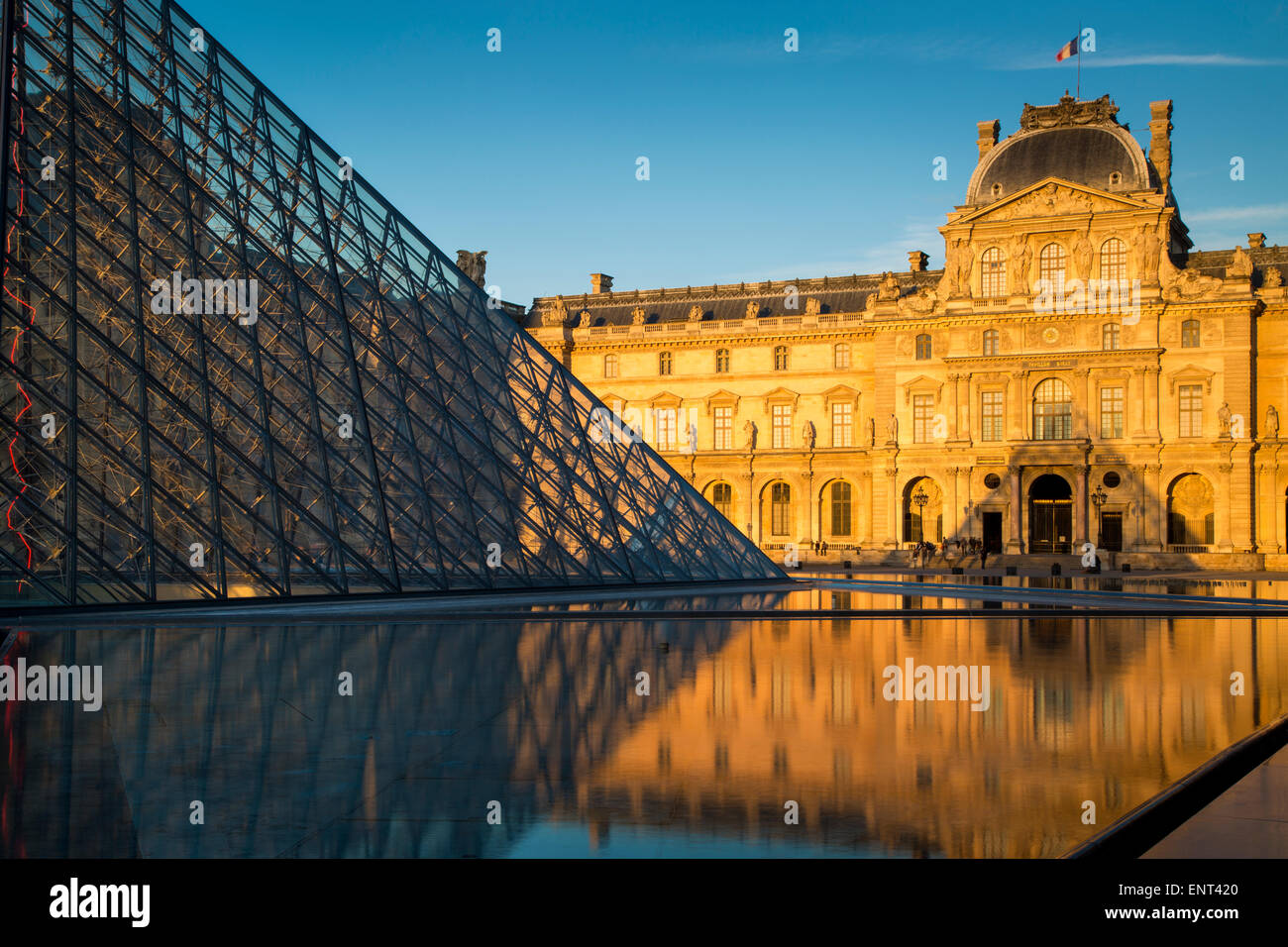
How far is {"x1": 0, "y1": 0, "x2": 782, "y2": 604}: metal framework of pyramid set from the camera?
821 inches

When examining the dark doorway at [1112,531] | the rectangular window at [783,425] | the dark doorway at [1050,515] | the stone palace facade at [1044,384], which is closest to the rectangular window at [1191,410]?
the stone palace facade at [1044,384]

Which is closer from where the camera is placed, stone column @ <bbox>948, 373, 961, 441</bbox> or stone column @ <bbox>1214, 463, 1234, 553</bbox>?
stone column @ <bbox>1214, 463, 1234, 553</bbox>

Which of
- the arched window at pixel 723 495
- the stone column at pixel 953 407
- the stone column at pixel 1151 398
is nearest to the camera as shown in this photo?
the stone column at pixel 1151 398

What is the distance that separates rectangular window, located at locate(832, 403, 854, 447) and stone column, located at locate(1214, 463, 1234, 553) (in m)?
18.0

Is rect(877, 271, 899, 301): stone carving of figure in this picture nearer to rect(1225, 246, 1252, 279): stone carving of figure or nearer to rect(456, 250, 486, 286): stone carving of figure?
rect(1225, 246, 1252, 279): stone carving of figure

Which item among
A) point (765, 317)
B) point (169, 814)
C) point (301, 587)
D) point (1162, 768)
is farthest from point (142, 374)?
point (765, 317)

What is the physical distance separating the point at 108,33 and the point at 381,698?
16.8 m

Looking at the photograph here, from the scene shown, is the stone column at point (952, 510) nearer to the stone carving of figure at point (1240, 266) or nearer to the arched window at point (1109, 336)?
the arched window at point (1109, 336)

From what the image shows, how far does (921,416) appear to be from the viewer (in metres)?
64.3

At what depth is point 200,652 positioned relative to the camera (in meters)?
15.4

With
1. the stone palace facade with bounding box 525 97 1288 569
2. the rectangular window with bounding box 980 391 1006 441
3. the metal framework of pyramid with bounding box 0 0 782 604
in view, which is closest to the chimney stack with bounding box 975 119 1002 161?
the stone palace facade with bounding box 525 97 1288 569

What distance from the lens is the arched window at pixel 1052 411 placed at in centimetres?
6128

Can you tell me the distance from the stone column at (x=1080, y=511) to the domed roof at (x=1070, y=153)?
42.4 feet
